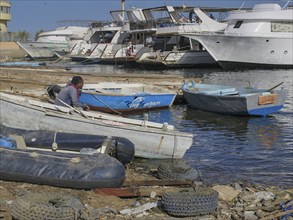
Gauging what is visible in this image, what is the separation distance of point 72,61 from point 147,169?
50460 millimetres

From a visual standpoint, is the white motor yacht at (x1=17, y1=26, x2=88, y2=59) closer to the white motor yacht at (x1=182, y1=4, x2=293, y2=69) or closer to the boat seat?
the white motor yacht at (x1=182, y1=4, x2=293, y2=69)

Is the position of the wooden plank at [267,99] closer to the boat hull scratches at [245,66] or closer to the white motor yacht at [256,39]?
the white motor yacht at [256,39]

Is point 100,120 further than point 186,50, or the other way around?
point 186,50

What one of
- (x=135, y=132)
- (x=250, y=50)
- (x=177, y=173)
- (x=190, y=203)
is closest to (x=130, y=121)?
(x=135, y=132)

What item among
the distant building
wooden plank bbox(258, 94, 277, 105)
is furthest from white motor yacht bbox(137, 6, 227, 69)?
the distant building

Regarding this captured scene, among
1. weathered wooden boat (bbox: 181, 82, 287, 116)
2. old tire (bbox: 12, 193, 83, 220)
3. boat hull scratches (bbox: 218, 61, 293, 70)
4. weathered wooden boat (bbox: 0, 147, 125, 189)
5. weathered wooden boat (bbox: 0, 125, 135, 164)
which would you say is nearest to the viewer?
old tire (bbox: 12, 193, 83, 220)

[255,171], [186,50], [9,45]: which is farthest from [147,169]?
[9,45]

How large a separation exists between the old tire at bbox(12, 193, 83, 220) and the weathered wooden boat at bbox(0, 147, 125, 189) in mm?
1114

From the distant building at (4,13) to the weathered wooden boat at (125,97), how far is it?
6730 centimetres

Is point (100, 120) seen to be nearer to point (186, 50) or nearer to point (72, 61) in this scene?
point (186, 50)

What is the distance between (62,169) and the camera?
7.63m

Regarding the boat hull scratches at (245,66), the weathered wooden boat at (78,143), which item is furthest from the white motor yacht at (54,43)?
the weathered wooden boat at (78,143)

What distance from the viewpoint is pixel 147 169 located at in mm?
10172

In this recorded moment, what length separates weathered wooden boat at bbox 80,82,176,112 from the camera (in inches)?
693
